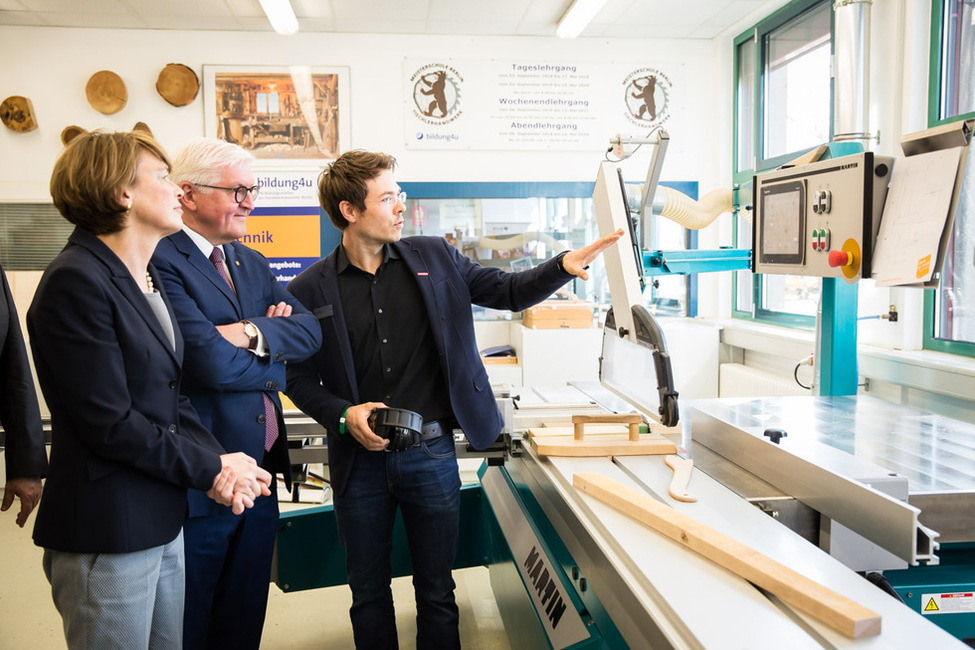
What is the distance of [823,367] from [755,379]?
2039 millimetres

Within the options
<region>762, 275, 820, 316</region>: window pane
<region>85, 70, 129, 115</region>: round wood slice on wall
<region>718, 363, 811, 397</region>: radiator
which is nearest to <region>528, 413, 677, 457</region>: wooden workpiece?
<region>718, 363, 811, 397</region>: radiator

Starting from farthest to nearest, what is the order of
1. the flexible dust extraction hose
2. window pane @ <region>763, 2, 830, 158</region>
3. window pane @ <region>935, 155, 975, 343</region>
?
window pane @ <region>763, 2, 830, 158</region>
window pane @ <region>935, 155, 975, 343</region>
the flexible dust extraction hose

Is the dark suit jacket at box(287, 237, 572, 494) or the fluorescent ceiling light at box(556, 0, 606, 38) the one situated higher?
the fluorescent ceiling light at box(556, 0, 606, 38)

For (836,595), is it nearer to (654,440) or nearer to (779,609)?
(779,609)

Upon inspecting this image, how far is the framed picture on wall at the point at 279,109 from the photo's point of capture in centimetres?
461

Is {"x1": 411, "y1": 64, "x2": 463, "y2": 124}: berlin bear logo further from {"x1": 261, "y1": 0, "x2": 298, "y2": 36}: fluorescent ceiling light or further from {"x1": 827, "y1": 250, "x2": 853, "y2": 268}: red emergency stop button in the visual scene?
{"x1": 827, "y1": 250, "x2": 853, "y2": 268}: red emergency stop button

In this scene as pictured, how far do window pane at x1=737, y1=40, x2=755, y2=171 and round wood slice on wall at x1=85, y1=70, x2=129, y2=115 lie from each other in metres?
4.03

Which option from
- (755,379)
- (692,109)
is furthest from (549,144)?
(755,379)

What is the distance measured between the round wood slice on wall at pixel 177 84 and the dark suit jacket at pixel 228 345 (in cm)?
327

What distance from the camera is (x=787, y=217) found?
6.70 feet

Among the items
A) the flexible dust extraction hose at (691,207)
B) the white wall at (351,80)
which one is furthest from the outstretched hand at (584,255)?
the white wall at (351,80)

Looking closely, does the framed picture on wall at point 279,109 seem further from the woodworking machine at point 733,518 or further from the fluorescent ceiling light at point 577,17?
the woodworking machine at point 733,518

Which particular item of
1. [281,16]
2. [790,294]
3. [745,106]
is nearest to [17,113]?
[281,16]

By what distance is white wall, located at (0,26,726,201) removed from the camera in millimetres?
4480
